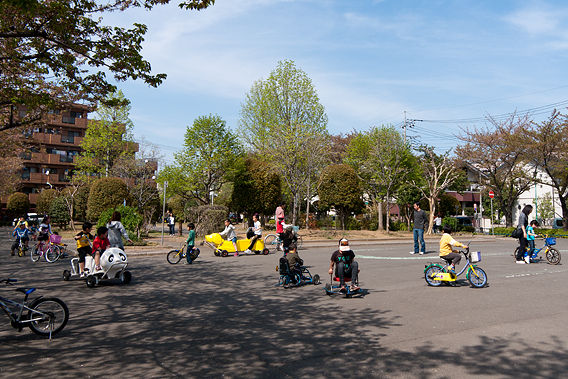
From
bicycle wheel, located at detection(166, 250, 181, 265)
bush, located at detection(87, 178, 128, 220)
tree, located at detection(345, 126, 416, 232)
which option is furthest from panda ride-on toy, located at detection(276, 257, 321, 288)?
tree, located at detection(345, 126, 416, 232)

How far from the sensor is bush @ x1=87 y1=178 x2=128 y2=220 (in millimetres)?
27266

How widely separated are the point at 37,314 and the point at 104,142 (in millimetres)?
39803

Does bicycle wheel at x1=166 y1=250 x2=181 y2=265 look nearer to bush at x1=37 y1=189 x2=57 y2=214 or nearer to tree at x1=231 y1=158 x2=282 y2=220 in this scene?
tree at x1=231 y1=158 x2=282 y2=220

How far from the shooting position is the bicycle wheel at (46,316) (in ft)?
18.7

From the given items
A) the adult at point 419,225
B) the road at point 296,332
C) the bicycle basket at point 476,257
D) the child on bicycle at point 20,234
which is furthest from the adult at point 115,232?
the adult at point 419,225

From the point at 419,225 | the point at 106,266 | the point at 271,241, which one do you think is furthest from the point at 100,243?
the point at 419,225

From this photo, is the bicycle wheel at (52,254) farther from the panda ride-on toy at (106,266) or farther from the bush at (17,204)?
the bush at (17,204)

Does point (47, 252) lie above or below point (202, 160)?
below

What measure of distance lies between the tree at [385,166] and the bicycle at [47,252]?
2386 cm

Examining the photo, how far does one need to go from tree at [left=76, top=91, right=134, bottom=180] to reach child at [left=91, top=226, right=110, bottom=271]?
1297 inches

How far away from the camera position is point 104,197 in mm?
27328

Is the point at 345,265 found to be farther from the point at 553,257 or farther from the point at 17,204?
the point at 17,204

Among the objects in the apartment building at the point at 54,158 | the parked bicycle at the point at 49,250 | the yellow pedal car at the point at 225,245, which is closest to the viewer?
the parked bicycle at the point at 49,250

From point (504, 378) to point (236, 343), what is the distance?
318 cm
